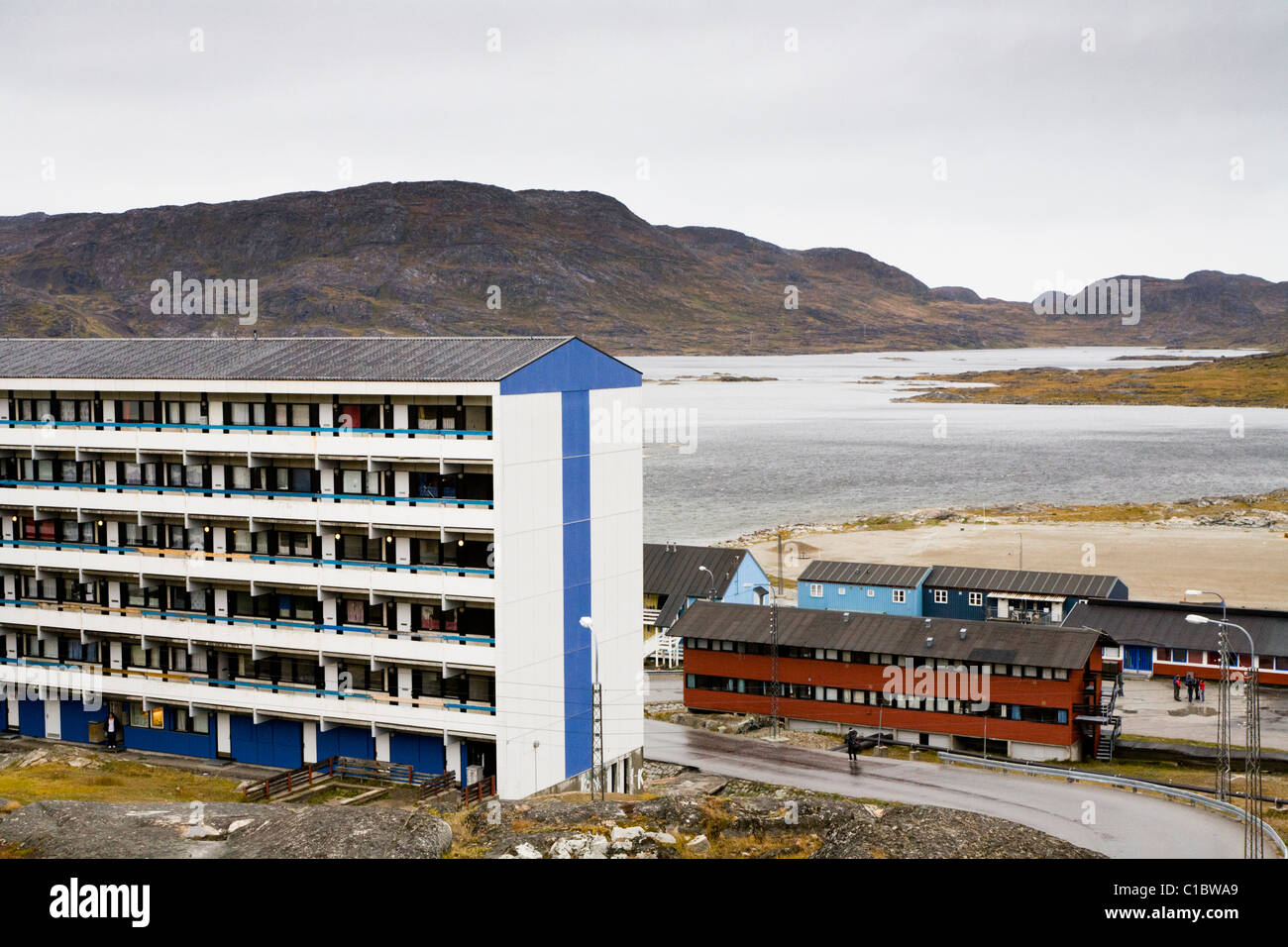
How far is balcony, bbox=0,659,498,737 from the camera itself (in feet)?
157

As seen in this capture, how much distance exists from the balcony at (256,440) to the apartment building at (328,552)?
0.11 m

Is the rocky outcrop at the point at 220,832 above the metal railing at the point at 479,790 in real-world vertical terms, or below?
above

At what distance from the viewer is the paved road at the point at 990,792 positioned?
1823 inches

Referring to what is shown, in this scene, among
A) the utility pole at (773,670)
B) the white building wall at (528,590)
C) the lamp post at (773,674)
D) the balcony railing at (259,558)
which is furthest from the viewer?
the utility pole at (773,670)

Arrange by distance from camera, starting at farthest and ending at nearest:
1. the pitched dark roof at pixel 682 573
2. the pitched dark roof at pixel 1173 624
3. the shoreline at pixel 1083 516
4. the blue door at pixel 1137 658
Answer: the shoreline at pixel 1083 516 → the pitched dark roof at pixel 682 573 → the blue door at pixel 1137 658 → the pitched dark roof at pixel 1173 624

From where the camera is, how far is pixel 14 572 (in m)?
59.4

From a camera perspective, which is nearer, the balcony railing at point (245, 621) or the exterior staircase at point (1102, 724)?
the balcony railing at point (245, 621)

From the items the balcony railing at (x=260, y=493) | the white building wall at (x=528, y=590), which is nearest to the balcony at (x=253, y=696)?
the white building wall at (x=528, y=590)

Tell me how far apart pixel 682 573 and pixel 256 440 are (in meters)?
50.7

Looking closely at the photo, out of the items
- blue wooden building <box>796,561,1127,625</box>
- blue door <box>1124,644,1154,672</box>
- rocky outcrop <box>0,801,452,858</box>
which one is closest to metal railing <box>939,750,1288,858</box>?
blue door <box>1124,644,1154,672</box>

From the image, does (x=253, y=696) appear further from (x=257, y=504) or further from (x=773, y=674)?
(x=773, y=674)

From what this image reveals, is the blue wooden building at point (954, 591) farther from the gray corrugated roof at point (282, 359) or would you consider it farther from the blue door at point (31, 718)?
the blue door at point (31, 718)

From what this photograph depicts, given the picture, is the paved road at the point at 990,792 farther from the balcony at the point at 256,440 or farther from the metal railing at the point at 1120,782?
the balcony at the point at 256,440

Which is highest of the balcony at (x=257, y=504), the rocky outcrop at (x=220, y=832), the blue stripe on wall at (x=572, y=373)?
the blue stripe on wall at (x=572, y=373)
